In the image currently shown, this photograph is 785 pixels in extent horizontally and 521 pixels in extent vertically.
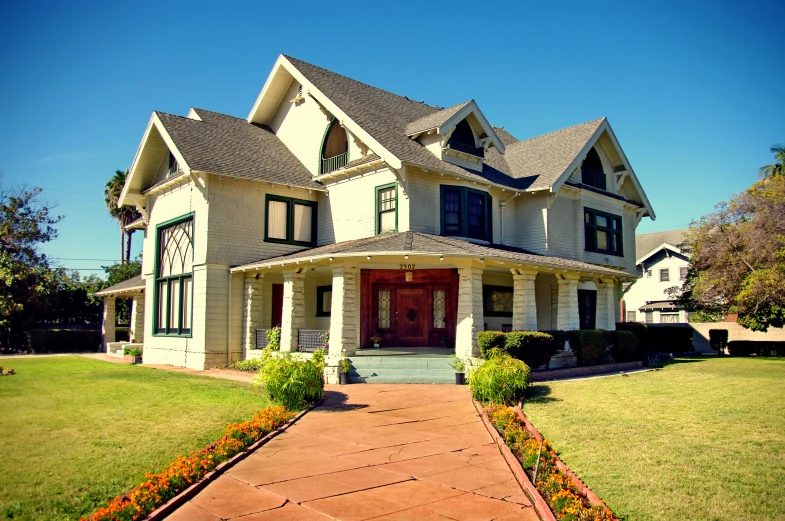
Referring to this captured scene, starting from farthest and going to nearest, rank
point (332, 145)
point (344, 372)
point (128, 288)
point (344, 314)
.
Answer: point (128, 288), point (332, 145), point (344, 314), point (344, 372)

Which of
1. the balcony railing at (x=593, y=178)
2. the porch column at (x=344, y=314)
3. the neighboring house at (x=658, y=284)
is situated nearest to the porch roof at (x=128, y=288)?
the porch column at (x=344, y=314)

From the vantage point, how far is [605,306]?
23.4 metres

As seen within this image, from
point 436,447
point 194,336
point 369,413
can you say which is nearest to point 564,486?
point 436,447

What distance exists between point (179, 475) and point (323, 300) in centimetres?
1608

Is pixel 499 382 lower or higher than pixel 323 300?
lower

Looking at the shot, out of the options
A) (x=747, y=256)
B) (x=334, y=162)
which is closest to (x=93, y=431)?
(x=334, y=162)

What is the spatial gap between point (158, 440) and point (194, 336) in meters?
12.5

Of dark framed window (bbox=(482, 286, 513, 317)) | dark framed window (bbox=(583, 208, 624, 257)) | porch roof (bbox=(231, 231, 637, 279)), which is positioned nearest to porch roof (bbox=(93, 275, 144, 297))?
porch roof (bbox=(231, 231, 637, 279))

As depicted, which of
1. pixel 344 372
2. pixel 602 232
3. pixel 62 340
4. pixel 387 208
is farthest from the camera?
pixel 62 340

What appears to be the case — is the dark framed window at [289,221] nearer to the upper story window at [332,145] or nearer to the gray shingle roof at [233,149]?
the gray shingle roof at [233,149]

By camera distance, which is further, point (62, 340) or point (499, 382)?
point (62, 340)

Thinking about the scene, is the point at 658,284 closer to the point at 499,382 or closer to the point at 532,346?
the point at 532,346

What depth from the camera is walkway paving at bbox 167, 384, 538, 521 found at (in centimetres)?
616

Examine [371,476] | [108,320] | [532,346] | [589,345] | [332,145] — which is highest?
[332,145]
